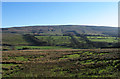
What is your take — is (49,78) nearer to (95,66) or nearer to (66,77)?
(66,77)

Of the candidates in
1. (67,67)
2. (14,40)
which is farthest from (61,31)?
(67,67)

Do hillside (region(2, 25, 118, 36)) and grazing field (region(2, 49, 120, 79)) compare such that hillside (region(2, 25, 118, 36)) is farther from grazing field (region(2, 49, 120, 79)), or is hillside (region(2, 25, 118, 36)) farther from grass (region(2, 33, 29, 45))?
grazing field (region(2, 49, 120, 79))

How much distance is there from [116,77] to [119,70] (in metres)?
2.16

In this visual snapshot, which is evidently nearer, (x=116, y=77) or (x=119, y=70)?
(x=116, y=77)

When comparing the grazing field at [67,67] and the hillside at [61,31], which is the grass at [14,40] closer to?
the hillside at [61,31]

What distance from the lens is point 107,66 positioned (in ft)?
44.7

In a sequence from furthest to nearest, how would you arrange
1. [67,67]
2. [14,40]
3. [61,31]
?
[61,31] < [14,40] < [67,67]

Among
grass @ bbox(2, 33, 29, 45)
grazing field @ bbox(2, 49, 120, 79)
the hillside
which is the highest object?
the hillside

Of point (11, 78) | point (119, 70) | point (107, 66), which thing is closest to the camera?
point (11, 78)

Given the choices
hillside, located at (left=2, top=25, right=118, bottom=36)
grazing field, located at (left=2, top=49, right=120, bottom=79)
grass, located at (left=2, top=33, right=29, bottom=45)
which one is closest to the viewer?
grazing field, located at (left=2, top=49, right=120, bottom=79)

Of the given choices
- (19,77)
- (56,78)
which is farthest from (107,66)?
(19,77)

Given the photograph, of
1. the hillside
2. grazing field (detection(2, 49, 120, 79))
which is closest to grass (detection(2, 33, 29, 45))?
the hillside

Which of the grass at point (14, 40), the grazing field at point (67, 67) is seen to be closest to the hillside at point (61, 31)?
the grass at point (14, 40)

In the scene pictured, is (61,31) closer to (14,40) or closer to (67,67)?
(14,40)
